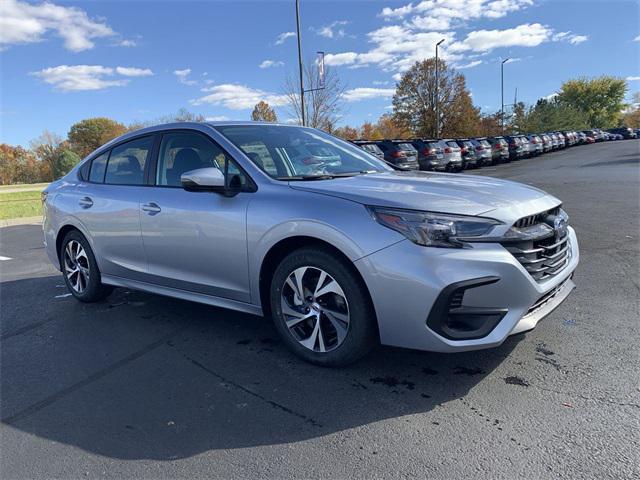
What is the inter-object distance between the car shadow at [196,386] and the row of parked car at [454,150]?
365 inches

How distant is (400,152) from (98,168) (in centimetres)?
1698

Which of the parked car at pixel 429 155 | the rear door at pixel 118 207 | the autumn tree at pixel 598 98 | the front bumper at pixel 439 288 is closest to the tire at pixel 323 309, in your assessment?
the front bumper at pixel 439 288

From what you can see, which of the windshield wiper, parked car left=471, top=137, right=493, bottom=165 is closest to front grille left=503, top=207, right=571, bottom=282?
the windshield wiper

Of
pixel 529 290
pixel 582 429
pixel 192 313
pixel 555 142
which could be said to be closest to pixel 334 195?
pixel 529 290

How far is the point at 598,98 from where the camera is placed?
9088cm

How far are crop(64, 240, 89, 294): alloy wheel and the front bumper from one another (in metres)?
3.35

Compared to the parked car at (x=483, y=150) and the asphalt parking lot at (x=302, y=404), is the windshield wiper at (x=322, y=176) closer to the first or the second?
the asphalt parking lot at (x=302, y=404)

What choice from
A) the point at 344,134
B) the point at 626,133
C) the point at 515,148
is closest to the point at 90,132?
the point at 344,134

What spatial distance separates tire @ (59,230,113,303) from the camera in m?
4.84

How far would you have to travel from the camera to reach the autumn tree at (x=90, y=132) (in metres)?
68.0

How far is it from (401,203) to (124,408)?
6.79ft

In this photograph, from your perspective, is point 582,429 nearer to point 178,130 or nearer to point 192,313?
point 192,313

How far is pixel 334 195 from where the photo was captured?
123 inches

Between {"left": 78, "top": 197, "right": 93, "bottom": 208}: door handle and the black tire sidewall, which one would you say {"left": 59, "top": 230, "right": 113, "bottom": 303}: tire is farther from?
{"left": 78, "top": 197, "right": 93, "bottom": 208}: door handle
